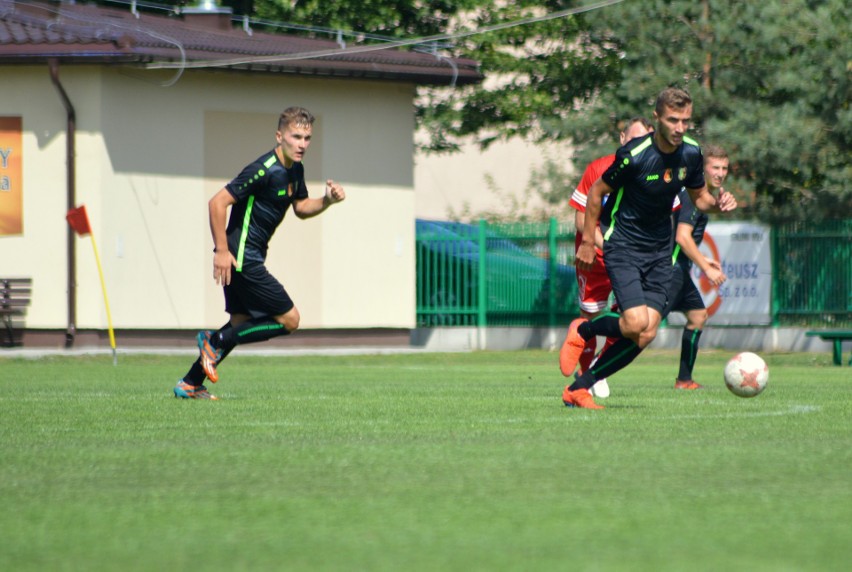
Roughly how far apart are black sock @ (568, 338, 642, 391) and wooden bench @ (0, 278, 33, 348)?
48.7ft

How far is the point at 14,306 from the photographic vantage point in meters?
23.1

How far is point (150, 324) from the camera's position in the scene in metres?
23.6

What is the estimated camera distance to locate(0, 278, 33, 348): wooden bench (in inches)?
902

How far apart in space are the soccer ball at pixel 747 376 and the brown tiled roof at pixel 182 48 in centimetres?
1381

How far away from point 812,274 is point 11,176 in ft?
41.6

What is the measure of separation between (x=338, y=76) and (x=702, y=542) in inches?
806

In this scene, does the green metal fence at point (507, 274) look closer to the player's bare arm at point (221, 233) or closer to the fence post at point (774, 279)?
the fence post at point (774, 279)

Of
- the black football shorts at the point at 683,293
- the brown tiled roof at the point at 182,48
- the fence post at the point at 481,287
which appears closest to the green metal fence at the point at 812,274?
the fence post at the point at 481,287

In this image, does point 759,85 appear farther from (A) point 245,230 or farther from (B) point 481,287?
(A) point 245,230

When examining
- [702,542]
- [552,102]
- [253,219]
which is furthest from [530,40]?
[702,542]

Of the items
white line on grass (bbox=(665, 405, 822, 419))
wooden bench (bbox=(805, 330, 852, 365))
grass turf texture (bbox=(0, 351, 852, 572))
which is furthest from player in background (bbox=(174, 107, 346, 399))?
wooden bench (bbox=(805, 330, 852, 365))

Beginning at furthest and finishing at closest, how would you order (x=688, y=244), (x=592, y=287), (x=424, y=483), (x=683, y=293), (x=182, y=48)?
(x=182, y=48)
(x=683, y=293)
(x=688, y=244)
(x=592, y=287)
(x=424, y=483)

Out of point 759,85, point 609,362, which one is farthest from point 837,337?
point 609,362

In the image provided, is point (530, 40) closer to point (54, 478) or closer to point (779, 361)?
point (779, 361)
